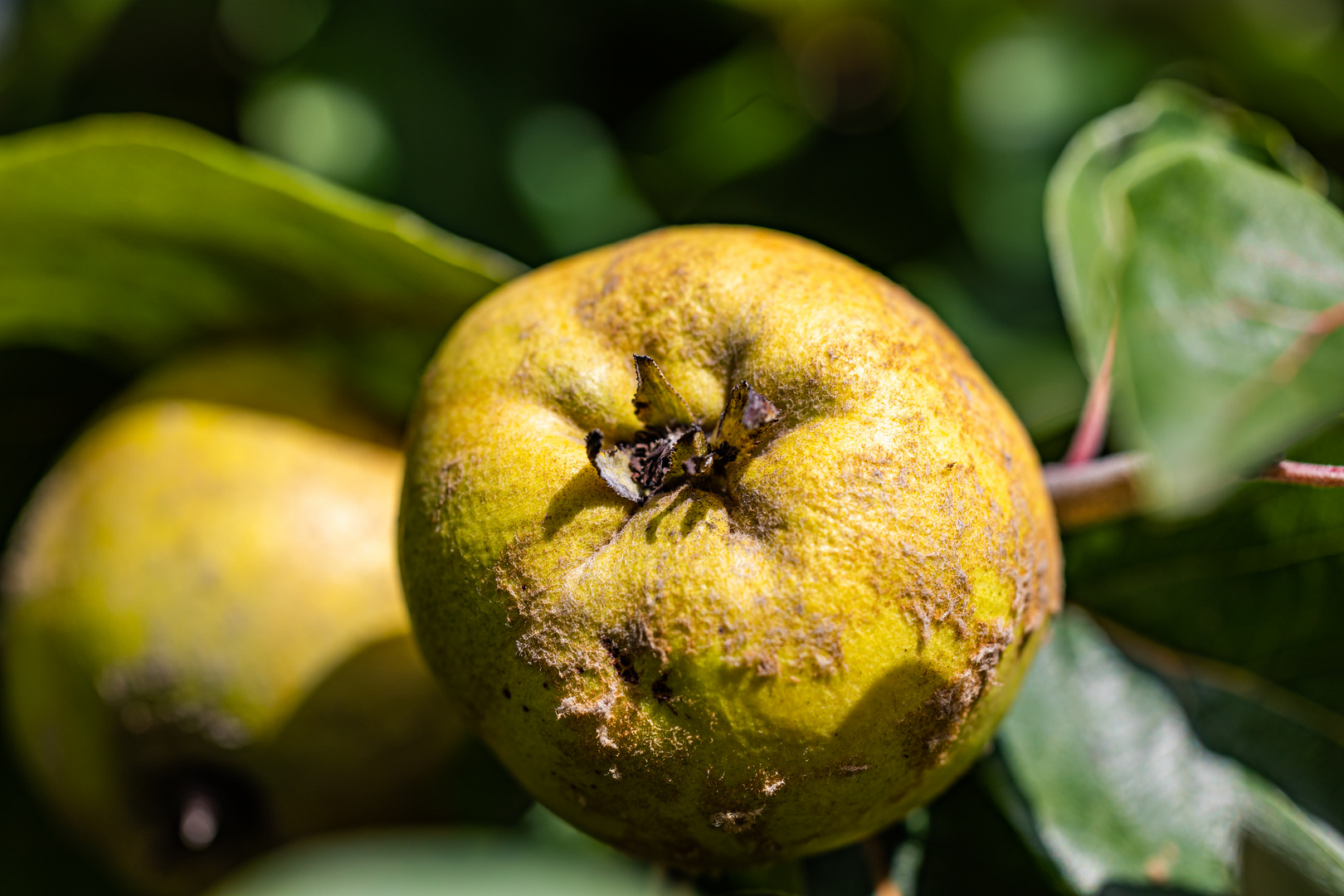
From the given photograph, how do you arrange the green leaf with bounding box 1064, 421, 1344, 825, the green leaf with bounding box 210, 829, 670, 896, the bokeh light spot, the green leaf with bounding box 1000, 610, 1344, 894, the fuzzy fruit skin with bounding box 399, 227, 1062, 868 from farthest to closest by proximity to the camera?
the bokeh light spot → the green leaf with bounding box 210, 829, 670, 896 → the green leaf with bounding box 1064, 421, 1344, 825 → the green leaf with bounding box 1000, 610, 1344, 894 → the fuzzy fruit skin with bounding box 399, 227, 1062, 868

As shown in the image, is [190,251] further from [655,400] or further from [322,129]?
[655,400]

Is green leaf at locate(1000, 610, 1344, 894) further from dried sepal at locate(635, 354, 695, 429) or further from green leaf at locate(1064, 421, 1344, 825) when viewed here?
dried sepal at locate(635, 354, 695, 429)

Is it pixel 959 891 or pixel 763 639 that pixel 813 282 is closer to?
pixel 763 639

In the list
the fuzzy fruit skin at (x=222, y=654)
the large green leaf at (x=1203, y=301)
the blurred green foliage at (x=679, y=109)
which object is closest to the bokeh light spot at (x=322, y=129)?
the blurred green foliage at (x=679, y=109)

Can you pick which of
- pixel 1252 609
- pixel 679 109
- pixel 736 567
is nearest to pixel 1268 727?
pixel 1252 609

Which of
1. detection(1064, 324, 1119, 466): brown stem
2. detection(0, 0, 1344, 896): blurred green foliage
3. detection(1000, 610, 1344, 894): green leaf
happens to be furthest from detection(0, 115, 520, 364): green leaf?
detection(1000, 610, 1344, 894): green leaf
